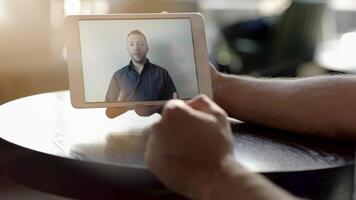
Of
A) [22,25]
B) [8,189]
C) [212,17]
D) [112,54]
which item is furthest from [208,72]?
[212,17]

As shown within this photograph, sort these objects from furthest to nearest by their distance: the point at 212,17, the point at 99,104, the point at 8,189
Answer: the point at 212,17 → the point at 8,189 → the point at 99,104

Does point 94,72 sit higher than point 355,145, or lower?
higher

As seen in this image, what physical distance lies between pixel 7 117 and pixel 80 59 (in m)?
0.18

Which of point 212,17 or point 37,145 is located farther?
point 212,17

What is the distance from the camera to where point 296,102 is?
0.85 meters

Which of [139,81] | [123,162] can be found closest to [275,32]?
[139,81]

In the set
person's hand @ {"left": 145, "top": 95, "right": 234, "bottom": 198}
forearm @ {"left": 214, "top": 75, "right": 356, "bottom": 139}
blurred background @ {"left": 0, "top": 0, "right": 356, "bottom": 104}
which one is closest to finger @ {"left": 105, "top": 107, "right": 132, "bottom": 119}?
forearm @ {"left": 214, "top": 75, "right": 356, "bottom": 139}

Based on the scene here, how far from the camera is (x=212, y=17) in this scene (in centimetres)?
240

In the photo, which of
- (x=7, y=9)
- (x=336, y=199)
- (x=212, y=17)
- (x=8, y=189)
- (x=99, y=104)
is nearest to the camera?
(x=336, y=199)

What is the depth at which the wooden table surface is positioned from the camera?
0.62m

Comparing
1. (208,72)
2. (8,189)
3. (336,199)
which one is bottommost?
(8,189)

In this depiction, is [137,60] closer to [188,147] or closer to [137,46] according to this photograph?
[137,46]

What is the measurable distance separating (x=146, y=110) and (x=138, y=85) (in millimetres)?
46

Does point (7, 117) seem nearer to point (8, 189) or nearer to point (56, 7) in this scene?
point (8, 189)
